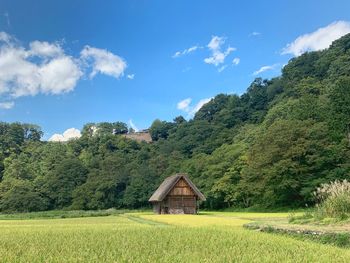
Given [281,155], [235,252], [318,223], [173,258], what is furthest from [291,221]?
[281,155]

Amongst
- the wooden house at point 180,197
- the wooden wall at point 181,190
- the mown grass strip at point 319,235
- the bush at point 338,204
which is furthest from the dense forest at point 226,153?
the mown grass strip at point 319,235

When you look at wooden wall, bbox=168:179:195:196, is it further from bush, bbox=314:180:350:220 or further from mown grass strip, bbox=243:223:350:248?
mown grass strip, bbox=243:223:350:248

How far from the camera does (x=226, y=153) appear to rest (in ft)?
179

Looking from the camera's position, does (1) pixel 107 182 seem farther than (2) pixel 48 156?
No

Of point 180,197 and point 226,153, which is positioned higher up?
point 226,153

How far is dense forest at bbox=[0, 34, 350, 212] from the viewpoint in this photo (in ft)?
132

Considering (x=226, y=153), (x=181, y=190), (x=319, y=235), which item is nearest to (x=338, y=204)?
(x=319, y=235)

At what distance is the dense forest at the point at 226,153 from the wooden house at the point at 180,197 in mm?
5562

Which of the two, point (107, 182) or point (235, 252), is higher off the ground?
point (107, 182)

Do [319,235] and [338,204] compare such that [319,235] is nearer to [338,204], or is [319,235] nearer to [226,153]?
[338,204]

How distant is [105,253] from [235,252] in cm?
285

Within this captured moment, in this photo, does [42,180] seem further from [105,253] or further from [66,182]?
[105,253]

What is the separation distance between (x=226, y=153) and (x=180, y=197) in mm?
12430

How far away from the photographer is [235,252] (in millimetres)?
9492
